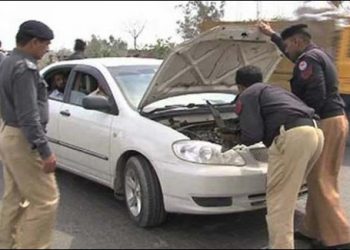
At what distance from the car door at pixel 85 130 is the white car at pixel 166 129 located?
1 cm

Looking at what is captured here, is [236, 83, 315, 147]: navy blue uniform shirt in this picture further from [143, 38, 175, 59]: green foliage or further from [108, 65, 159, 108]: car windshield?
[143, 38, 175, 59]: green foliage

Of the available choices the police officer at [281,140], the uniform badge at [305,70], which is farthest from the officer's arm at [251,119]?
the uniform badge at [305,70]

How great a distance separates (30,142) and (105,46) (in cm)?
2028

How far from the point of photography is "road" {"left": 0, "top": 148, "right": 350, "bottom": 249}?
15.2ft

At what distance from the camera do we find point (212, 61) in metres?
5.76

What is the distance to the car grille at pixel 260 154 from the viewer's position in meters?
4.79

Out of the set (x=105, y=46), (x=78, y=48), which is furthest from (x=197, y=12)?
(x=78, y=48)

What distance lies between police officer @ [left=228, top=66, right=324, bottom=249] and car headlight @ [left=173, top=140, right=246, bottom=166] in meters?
0.33

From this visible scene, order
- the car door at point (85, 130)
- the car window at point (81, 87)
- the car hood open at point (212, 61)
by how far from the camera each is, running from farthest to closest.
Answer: the car window at point (81, 87) < the car door at point (85, 130) < the car hood open at point (212, 61)

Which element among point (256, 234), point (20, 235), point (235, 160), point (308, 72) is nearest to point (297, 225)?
point (256, 234)

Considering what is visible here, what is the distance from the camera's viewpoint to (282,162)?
13.7ft

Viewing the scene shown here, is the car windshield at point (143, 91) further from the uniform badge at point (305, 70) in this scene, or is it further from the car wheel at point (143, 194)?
the uniform badge at point (305, 70)

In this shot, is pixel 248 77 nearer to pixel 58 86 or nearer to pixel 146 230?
pixel 146 230

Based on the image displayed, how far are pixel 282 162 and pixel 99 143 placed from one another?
2.05 metres
